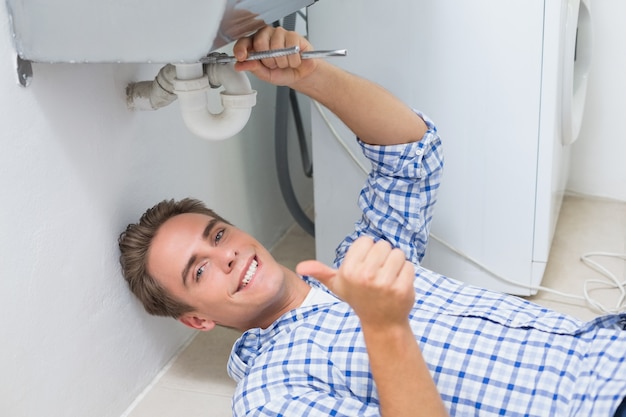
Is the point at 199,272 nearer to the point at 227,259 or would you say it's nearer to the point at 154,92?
the point at 227,259

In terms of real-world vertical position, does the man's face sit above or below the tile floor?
above

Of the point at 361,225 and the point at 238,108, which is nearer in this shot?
the point at 238,108

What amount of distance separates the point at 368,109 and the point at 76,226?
22.5 inches

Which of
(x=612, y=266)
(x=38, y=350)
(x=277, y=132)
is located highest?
(x=277, y=132)

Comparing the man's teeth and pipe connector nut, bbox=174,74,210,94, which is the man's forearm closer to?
pipe connector nut, bbox=174,74,210,94

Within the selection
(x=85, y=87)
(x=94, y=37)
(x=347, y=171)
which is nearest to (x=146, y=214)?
(x=85, y=87)

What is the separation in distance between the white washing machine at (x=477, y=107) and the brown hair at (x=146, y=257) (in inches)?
21.3

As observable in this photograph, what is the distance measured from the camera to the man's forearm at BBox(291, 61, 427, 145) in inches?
56.0

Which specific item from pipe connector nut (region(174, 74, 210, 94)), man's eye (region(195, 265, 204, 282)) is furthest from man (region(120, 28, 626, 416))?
pipe connector nut (region(174, 74, 210, 94))

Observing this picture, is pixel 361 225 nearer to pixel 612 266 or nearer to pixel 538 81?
pixel 538 81

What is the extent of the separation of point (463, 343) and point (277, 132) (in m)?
0.92

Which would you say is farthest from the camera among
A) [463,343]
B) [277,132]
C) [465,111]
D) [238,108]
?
[277,132]

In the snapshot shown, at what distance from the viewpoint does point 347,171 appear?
5.97 ft

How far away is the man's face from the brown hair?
2cm
